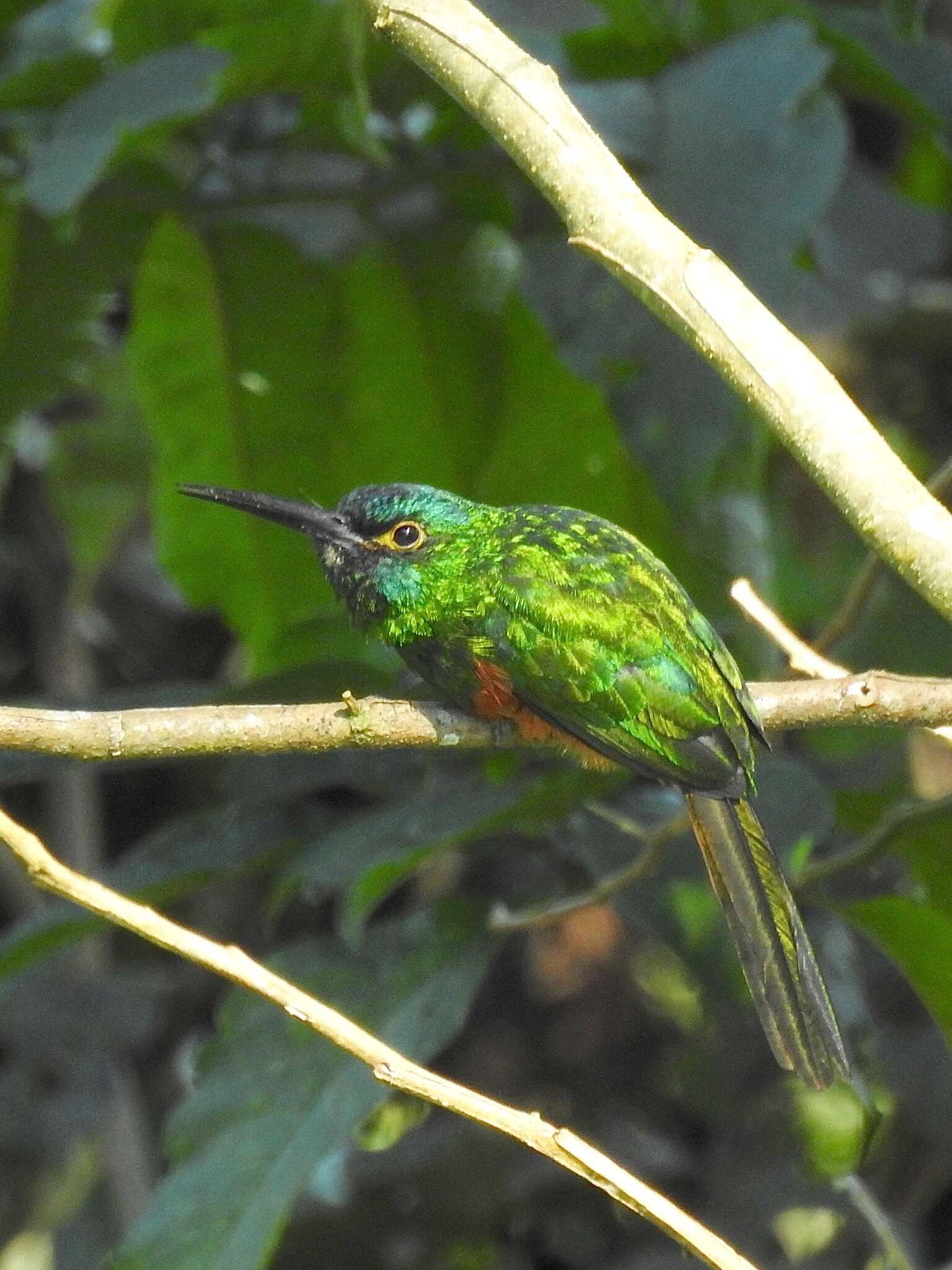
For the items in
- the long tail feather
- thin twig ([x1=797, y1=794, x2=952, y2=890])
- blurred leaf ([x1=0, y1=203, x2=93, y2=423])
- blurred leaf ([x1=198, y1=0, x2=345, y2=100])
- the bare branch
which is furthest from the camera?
blurred leaf ([x1=0, y1=203, x2=93, y2=423])

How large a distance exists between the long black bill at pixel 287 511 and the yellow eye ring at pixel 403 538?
40 millimetres

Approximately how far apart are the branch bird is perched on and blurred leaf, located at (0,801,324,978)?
266 mm

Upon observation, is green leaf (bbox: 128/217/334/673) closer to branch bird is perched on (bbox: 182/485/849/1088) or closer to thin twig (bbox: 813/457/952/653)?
branch bird is perched on (bbox: 182/485/849/1088)

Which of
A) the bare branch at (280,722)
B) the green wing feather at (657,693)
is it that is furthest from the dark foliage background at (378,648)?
the bare branch at (280,722)

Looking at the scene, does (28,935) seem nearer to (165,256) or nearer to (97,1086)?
(97,1086)

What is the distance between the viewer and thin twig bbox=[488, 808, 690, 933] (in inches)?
71.9

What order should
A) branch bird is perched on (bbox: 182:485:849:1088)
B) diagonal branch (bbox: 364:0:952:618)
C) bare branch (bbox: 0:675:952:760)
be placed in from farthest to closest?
branch bird is perched on (bbox: 182:485:849:1088), bare branch (bbox: 0:675:952:760), diagonal branch (bbox: 364:0:952:618)

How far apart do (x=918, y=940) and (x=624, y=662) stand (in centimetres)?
42

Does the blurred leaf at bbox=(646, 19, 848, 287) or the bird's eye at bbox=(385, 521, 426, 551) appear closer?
the blurred leaf at bbox=(646, 19, 848, 287)

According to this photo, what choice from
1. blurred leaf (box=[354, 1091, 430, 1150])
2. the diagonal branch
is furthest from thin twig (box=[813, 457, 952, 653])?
blurred leaf (box=[354, 1091, 430, 1150])

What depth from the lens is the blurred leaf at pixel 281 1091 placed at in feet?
5.63

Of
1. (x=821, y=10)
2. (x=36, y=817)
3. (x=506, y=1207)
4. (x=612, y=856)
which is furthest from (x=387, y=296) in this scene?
(x=506, y=1207)

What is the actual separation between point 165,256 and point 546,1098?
4.49ft

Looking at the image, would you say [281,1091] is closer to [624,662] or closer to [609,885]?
[609,885]
